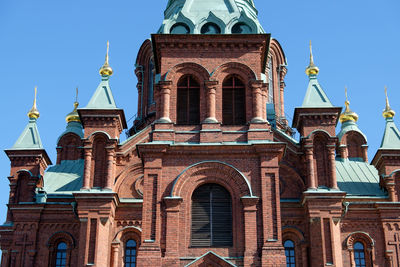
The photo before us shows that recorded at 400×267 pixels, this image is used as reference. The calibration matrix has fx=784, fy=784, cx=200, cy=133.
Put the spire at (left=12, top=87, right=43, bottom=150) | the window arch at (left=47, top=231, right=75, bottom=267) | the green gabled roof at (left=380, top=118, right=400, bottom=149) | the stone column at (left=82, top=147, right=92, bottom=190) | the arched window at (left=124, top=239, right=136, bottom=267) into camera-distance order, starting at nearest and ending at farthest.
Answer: the arched window at (left=124, top=239, right=136, bottom=267), the stone column at (left=82, top=147, right=92, bottom=190), the window arch at (left=47, top=231, right=75, bottom=267), the green gabled roof at (left=380, top=118, right=400, bottom=149), the spire at (left=12, top=87, right=43, bottom=150)

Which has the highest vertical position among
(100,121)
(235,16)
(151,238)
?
(235,16)

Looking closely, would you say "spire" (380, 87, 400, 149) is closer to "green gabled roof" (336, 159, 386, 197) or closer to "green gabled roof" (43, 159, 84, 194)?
"green gabled roof" (336, 159, 386, 197)

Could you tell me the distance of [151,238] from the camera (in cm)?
2822

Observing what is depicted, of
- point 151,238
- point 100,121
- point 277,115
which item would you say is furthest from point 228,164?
point 277,115

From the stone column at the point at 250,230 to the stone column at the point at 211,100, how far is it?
12.2 feet

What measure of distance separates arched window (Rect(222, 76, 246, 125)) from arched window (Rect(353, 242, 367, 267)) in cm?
898

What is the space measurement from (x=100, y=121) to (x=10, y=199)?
595 cm

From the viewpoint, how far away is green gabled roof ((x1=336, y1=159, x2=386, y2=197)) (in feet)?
123

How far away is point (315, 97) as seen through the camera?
36.7 metres

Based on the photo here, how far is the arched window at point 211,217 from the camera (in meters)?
28.4

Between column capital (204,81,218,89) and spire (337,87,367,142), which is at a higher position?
spire (337,87,367,142)

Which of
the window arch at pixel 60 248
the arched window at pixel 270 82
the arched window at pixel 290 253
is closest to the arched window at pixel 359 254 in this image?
the arched window at pixel 290 253

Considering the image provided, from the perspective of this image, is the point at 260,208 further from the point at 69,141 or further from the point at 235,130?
the point at 69,141

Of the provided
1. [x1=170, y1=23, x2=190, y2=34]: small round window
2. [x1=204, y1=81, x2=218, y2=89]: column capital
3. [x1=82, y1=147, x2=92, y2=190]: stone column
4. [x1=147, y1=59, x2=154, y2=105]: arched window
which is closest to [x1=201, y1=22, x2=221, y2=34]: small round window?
[x1=170, y1=23, x2=190, y2=34]: small round window
